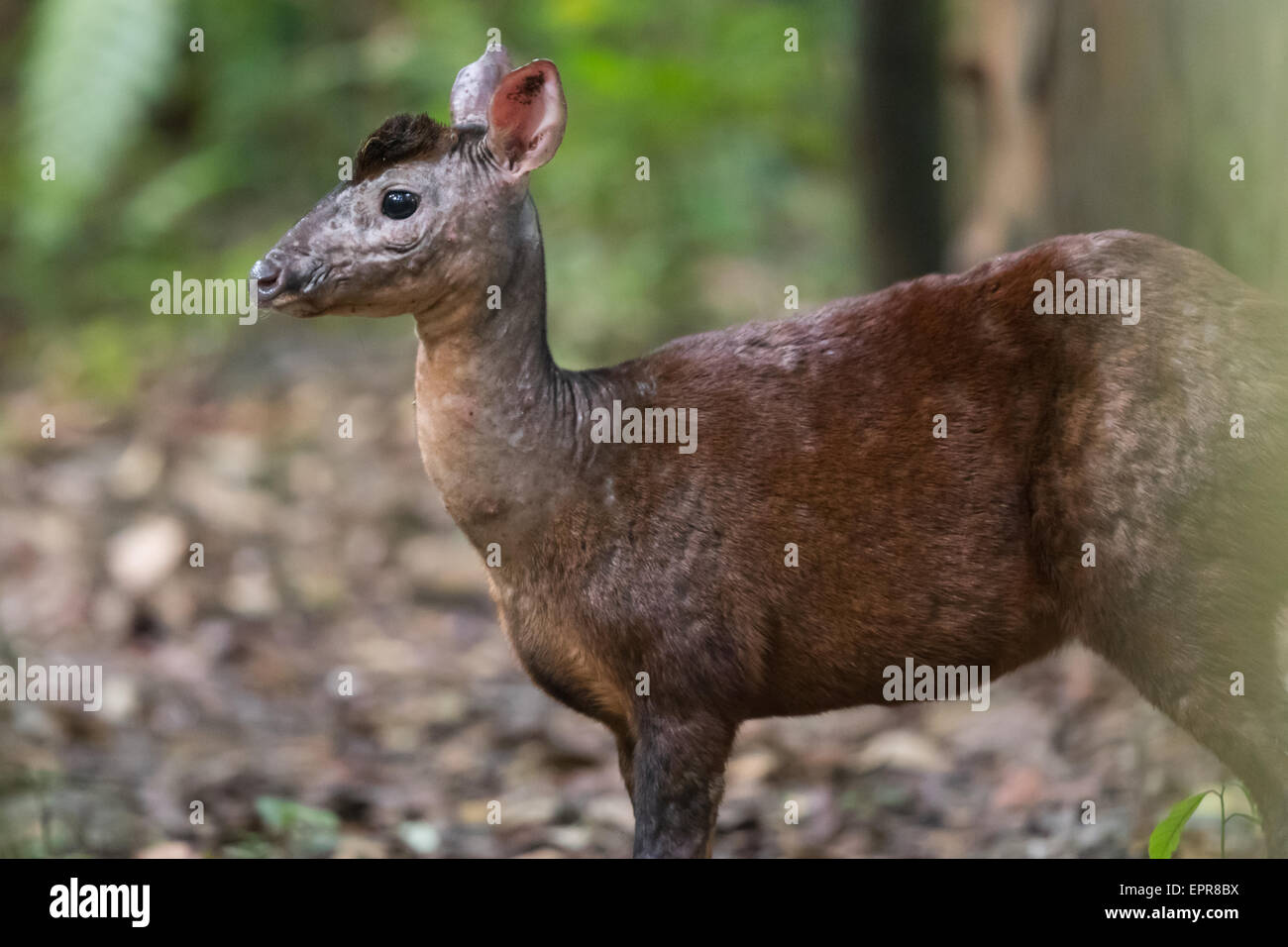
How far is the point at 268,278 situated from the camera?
4422 mm

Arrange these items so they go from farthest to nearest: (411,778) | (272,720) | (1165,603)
→ (272,720) → (411,778) → (1165,603)

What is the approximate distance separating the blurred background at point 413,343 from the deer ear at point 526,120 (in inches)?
99.2

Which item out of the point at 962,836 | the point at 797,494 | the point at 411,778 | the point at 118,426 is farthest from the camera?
the point at 118,426

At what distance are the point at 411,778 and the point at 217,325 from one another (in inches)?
250

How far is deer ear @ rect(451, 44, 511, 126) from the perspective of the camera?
493 cm

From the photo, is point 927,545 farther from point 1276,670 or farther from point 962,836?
point 962,836

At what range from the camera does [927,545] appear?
466cm

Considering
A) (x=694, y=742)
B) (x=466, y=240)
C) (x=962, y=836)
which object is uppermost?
(x=466, y=240)

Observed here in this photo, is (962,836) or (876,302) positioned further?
(962,836)
